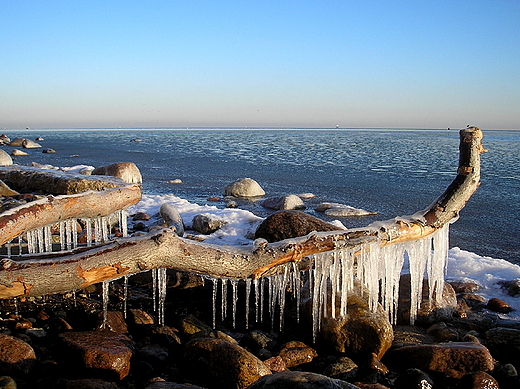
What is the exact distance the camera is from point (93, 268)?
3.95 m

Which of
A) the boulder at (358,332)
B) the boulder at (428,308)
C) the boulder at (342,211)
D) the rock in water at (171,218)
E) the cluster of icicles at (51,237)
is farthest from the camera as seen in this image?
the boulder at (342,211)

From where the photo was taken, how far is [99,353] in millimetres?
4871

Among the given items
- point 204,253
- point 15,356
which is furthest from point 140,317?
point 204,253

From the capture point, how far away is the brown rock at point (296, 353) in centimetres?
542

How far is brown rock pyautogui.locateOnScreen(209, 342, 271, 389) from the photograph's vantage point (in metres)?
4.63

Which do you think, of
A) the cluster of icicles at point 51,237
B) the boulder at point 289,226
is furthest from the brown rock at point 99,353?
the boulder at point 289,226

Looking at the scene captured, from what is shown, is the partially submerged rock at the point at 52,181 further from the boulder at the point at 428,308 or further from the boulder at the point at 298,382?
the boulder at the point at 298,382

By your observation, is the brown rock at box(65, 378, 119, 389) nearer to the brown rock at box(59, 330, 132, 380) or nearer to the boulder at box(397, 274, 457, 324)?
the brown rock at box(59, 330, 132, 380)

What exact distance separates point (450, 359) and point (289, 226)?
4541 millimetres

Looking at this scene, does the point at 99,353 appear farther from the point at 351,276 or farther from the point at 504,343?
the point at 504,343

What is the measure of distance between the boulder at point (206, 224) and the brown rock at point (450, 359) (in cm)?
696

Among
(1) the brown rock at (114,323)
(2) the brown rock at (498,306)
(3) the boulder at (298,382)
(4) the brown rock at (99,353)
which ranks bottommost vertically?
(2) the brown rock at (498,306)

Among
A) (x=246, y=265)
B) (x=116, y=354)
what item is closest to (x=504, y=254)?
(x=246, y=265)

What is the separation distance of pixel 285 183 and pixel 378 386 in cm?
1723
